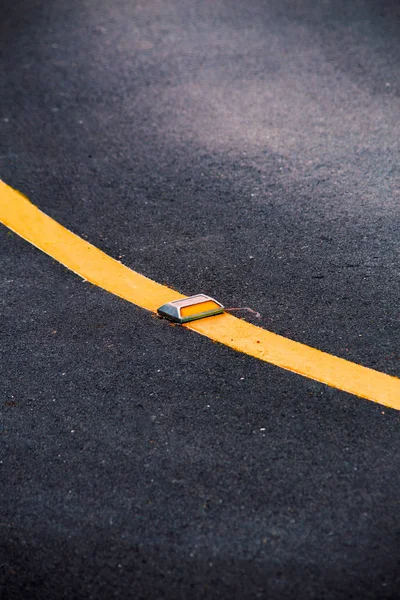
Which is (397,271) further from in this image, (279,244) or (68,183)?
(68,183)

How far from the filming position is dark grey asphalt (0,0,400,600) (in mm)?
2393

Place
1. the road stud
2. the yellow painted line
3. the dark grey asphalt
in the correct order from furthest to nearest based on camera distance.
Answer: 1. the road stud
2. the yellow painted line
3. the dark grey asphalt

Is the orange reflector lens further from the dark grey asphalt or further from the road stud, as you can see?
the dark grey asphalt

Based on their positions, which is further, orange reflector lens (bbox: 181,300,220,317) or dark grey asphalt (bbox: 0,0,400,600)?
orange reflector lens (bbox: 181,300,220,317)

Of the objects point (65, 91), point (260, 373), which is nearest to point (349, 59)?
point (65, 91)

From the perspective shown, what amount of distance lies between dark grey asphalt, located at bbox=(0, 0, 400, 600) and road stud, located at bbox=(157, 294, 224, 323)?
0.23ft

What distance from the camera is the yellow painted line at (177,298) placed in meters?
3.00

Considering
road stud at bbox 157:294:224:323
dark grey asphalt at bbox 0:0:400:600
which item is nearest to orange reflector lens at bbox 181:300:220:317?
road stud at bbox 157:294:224:323

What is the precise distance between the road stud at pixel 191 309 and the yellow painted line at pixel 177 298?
30 millimetres

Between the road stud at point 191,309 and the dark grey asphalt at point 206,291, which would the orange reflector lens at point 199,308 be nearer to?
the road stud at point 191,309

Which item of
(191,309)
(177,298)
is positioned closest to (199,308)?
(191,309)

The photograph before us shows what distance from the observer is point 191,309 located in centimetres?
341

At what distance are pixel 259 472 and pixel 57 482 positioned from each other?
0.66 meters

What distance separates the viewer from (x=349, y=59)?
18.8 ft
